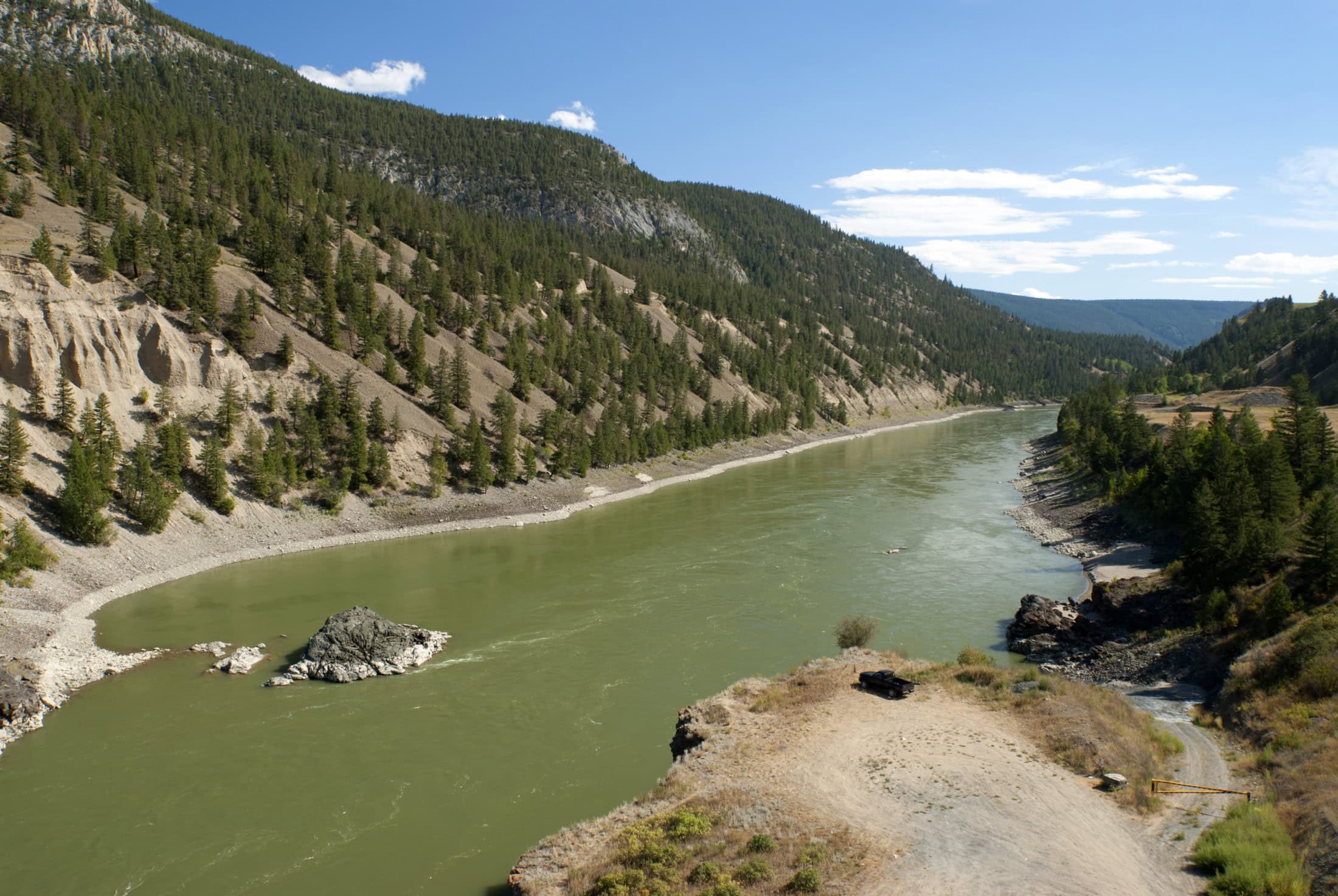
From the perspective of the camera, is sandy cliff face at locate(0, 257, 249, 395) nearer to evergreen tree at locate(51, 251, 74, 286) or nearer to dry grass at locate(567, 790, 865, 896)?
evergreen tree at locate(51, 251, 74, 286)

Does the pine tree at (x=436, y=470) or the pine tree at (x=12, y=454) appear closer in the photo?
the pine tree at (x=12, y=454)

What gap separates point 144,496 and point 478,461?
26.0m

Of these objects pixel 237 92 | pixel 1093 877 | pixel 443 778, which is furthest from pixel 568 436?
pixel 237 92

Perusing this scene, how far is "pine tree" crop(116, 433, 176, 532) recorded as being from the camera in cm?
4762

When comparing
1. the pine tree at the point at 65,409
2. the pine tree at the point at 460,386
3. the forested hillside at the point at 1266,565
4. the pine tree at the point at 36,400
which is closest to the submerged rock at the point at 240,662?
the pine tree at the point at 65,409

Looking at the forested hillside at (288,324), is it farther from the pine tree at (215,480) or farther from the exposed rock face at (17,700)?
the exposed rock face at (17,700)

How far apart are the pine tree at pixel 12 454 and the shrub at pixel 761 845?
1923 inches

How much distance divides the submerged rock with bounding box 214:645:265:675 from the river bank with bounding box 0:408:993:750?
4.08m

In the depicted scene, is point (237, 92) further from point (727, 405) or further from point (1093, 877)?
point (1093, 877)

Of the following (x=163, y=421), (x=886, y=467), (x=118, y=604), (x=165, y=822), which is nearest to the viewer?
(x=165, y=822)

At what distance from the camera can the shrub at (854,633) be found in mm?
33375

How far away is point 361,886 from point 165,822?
7.75 meters

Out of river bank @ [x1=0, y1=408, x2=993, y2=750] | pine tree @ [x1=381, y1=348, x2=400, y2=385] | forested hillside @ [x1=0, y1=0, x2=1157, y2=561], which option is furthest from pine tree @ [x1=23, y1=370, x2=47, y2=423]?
pine tree @ [x1=381, y1=348, x2=400, y2=385]

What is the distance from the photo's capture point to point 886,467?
96125mm
